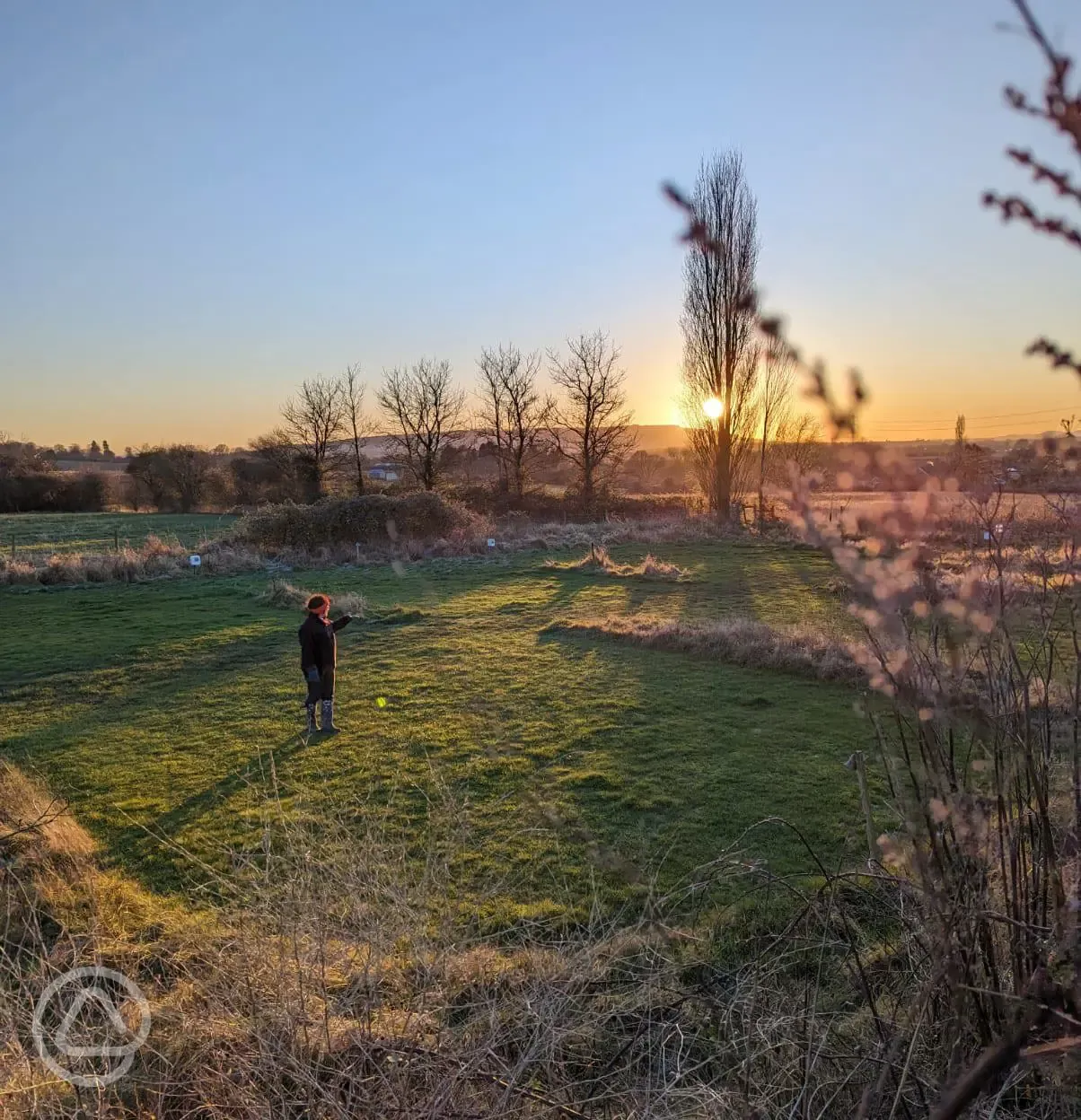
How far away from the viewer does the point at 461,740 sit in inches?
280

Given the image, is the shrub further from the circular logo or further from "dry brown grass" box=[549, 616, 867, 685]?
the circular logo

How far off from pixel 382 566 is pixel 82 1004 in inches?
710

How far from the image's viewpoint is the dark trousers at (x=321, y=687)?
7.38m

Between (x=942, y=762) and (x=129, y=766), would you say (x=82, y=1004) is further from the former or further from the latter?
(x=129, y=766)

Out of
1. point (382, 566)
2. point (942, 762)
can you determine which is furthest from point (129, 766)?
point (382, 566)

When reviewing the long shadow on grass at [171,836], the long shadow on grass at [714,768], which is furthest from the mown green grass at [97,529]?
the long shadow on grass at [714,768]

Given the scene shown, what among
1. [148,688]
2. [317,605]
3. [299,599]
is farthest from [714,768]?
[299,599]

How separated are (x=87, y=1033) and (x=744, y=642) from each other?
8.35 meters

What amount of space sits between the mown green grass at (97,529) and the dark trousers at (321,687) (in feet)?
51.2

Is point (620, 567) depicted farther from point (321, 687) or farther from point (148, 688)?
point (321, 687)

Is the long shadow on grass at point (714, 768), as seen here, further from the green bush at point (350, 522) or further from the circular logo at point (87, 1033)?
the green bush at point (350, 522)

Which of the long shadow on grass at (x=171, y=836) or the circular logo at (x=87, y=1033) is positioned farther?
the long shadow on grass at (x=171, y=836)

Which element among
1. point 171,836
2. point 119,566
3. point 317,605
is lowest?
point 171,836

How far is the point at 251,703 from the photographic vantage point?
28.0 feet
